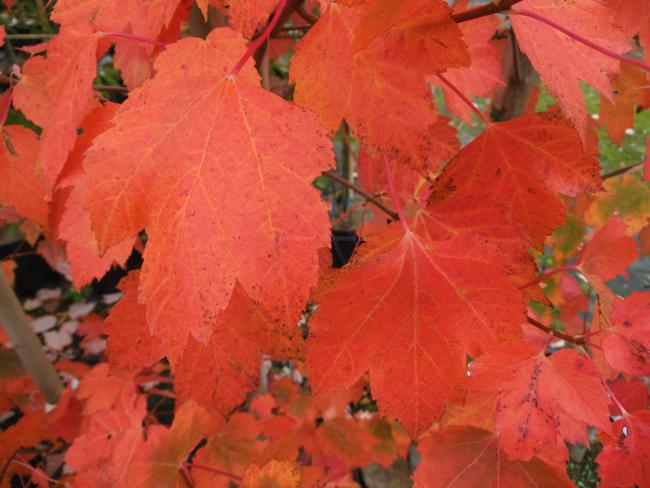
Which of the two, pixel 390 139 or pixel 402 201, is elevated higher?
pixel 390 139

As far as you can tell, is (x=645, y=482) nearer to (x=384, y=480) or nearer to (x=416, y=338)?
(x=416, y=338)

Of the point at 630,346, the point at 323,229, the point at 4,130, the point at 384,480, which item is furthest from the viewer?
the point at 384,480

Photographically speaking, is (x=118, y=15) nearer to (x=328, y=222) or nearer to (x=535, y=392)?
(x=328, y=222)

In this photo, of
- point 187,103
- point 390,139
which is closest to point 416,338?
point 390,139

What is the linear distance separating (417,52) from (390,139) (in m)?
0.08

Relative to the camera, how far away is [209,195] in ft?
1.29

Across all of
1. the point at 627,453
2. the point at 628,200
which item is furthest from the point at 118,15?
the point at 628,200

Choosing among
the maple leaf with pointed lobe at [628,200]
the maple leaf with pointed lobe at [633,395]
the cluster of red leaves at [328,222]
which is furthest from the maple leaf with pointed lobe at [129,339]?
the maple leaf with pointed lobe at [628,200]

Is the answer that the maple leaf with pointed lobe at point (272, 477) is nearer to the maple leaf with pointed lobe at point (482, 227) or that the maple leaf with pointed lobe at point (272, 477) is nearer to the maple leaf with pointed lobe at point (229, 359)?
the maple leaf with pointed lobe at point (229, 359)

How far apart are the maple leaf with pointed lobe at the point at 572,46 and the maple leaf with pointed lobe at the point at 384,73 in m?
0.12

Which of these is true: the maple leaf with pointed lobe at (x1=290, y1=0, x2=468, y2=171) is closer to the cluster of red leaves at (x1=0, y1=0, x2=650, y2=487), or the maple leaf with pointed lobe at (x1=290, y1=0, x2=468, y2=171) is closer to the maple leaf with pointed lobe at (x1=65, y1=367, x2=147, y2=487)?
the cluster of red leaves at (x1=0, y1=0, x2=650, y2=487)

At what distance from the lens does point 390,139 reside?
1.35 feet

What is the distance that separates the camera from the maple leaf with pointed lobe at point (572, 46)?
463 mm

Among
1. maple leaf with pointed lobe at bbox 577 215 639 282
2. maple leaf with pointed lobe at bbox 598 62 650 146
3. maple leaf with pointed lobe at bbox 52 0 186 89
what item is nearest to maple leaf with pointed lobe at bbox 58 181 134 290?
maple leaf with pointed lobe at bbox 52 0 186 89
